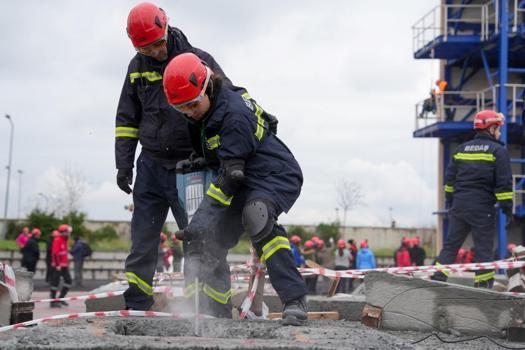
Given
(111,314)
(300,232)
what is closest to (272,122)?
(111,314)

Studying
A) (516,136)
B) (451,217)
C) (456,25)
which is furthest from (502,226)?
(451,217)

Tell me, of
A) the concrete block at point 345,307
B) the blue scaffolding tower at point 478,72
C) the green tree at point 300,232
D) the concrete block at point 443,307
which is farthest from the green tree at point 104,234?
the concrete block at point 443,307

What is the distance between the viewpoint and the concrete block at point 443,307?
237 inches

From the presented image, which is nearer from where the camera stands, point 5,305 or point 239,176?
point 239,176

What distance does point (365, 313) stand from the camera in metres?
6.43

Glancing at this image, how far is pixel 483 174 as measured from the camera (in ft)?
29.2

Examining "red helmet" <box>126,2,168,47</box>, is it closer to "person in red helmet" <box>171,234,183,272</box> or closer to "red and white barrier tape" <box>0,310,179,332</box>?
"red and white barrier tape" <box>0,310,179,332</box>

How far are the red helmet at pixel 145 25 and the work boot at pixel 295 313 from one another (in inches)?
83.6

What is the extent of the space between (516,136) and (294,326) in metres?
25.2

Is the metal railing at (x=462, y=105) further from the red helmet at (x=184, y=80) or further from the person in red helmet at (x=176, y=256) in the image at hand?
the red helmet at (x=184, y=80)

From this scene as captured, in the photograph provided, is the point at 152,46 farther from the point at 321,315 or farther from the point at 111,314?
the point at 321,315

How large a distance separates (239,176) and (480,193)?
15.4 feet

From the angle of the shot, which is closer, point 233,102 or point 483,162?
point 233,102

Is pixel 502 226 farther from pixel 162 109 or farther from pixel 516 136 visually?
pixel 162 109
